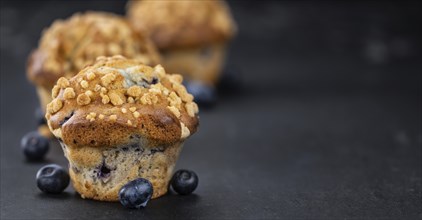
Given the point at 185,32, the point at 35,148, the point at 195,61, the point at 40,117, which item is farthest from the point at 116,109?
the point at 195,61

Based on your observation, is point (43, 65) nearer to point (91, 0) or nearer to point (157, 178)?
point (157, 178)

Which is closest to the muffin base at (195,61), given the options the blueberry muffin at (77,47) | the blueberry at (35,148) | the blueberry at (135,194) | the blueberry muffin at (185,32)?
the blueberry muffin at (185,32)

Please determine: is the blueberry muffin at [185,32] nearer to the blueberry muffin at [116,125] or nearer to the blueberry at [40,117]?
the blueberry at [40,117]

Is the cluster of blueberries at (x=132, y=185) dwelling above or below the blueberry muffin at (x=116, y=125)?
below

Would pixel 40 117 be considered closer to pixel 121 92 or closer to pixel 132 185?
pixel 121 92

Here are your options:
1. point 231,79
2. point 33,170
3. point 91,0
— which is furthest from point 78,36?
point 91,0
